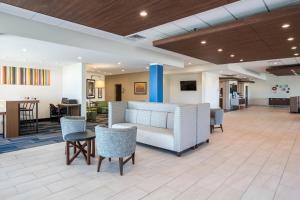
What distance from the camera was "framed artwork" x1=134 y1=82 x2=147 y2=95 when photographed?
13492mm

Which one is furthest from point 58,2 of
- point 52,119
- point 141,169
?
point 52,119

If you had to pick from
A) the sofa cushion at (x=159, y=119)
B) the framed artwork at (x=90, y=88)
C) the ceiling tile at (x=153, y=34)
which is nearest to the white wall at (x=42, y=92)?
the framed artwork at (x=90, y=88)

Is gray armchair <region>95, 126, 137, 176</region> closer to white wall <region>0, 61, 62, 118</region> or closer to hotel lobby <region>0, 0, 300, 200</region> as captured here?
hotel lobby <region>0, 0, 300, 200</region>

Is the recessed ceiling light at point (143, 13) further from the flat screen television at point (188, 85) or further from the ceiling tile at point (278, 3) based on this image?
the flat screen television at point (188, 85)

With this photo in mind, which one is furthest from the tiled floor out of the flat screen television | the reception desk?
the flat screen television

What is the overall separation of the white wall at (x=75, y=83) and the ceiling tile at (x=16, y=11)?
13.4ft

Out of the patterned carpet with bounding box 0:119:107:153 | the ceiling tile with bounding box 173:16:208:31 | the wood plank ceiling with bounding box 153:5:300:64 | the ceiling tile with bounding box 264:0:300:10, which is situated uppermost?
the ceiling tile with bounding box 173:16:208:31

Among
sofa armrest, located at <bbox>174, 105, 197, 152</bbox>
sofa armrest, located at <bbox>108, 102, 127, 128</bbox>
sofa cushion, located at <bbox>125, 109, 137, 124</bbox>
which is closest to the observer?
sofa armrest, located at <bbox>174, 105, 197, 152</bbox>

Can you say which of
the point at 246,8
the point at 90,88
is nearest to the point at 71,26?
the point at 246,8

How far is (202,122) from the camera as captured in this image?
4824 millimetres

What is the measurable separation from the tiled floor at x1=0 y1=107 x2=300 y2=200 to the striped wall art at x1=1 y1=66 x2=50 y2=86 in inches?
206

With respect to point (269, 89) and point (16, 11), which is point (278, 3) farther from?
point (269, 89)

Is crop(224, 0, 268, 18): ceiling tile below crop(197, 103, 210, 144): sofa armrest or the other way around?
the other way around

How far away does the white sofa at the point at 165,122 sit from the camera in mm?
4102
